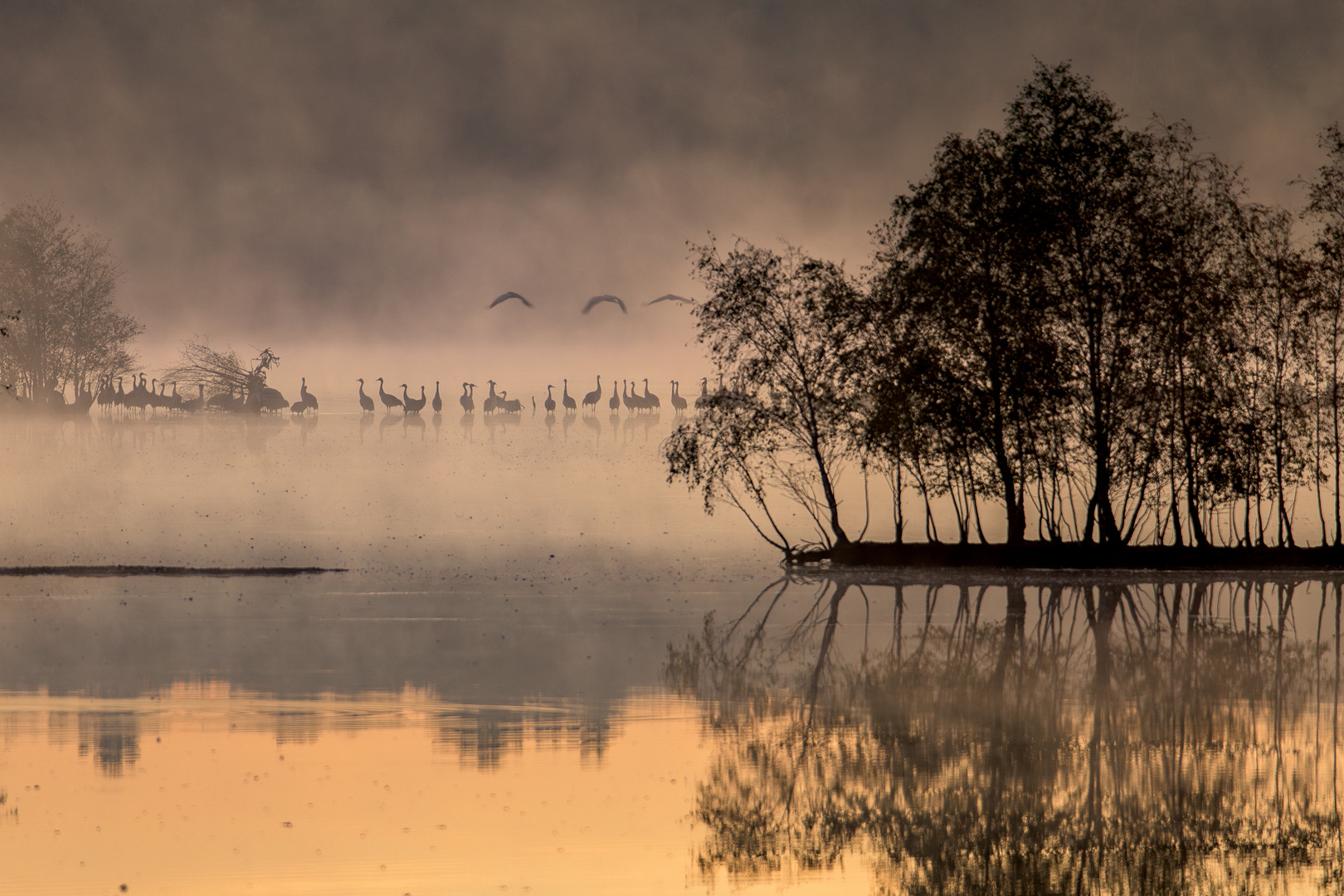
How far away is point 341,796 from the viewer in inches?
464

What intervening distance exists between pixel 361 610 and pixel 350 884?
15.0m

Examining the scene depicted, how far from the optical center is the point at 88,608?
77.9 ft

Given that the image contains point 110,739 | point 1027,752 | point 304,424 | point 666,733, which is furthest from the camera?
point 304,424

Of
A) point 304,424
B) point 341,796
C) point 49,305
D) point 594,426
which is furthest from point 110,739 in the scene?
point 304,424

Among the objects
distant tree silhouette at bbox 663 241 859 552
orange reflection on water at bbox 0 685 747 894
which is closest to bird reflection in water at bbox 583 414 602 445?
distant tree silhouette at bbox 663 241 859 552

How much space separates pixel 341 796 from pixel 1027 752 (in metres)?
6.30

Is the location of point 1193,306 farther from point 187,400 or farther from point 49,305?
point 187,400

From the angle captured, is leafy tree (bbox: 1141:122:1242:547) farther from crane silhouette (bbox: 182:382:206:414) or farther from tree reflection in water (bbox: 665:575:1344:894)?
crane silhouette (bbox: 182:382:206:414)

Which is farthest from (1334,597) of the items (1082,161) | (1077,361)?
(1082,161)

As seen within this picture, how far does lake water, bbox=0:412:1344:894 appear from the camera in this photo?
403 inches

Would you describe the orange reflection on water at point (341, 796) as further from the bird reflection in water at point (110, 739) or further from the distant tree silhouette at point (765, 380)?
the distant tree silhouette at point (765, 380)

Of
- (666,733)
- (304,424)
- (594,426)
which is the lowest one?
(666,733)

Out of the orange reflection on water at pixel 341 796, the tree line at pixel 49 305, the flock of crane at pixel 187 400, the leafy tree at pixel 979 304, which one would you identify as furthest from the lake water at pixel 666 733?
the flock of crane at pixel 187 400

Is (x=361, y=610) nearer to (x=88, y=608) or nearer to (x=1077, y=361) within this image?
(x=88, y=608)
